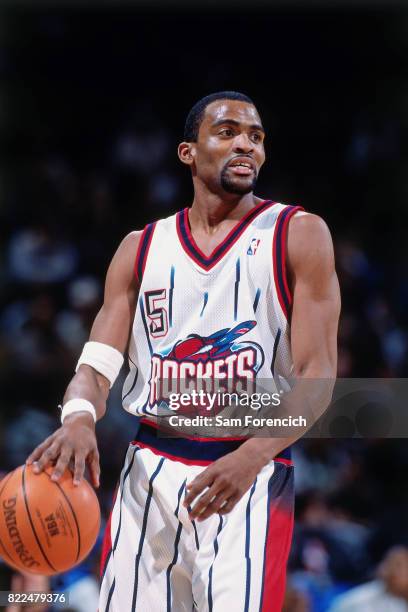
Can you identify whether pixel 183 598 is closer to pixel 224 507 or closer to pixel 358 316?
pixel 224 507

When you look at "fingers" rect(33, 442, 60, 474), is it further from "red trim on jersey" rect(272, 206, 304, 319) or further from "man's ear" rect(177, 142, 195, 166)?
"man's ear" rect(177, 142, 195, 166)

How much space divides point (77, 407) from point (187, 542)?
2.11 feet

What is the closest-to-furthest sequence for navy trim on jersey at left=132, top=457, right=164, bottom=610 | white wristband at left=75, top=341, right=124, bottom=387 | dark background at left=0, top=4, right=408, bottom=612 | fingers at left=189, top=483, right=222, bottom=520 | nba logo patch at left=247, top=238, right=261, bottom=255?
fingers at left=189, top=483, right=222, bottom=520 → navy trim on jersey at left=132, top=457, right=164, bottom=610 → nba logo patch at left=247, top=238, right=261, bottom=255 → white wristband at left=75, top=341, right=124, bottom=387 → dark background at left=0, top=4, right=408, bottom=612

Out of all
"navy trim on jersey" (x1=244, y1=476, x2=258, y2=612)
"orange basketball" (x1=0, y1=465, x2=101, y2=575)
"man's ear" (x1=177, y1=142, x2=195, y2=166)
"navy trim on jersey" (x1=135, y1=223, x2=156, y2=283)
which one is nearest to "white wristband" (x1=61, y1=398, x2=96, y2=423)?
"orange basketball" (x1=0, y1=465, x2=101, y2=575)

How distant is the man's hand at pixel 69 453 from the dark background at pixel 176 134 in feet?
14.2

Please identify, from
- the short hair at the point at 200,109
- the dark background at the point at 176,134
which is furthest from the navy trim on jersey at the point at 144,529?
the dark background at the point at 176,134

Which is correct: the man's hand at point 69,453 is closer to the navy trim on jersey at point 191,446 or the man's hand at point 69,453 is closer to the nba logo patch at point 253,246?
the navy trim on jersey at point 191,446

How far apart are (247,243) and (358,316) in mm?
4626

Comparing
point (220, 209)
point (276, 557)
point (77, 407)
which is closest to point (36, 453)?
point (77, 407)

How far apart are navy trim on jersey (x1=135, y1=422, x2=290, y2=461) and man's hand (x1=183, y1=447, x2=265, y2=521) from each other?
0.27 meters

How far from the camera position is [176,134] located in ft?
30.3

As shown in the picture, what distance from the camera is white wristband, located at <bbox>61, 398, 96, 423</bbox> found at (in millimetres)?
3596

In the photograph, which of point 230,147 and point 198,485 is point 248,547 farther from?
point 230,147

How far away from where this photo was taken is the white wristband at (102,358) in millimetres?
3836
